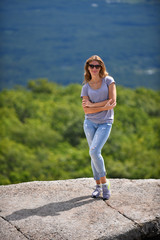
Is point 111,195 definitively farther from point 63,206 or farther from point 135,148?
point 135,148

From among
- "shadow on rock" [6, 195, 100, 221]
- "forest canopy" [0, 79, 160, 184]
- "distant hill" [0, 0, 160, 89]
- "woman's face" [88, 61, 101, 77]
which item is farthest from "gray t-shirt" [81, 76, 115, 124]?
"distant hill" [0, 0, 160, 89]

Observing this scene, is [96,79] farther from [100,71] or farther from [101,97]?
[101,97]

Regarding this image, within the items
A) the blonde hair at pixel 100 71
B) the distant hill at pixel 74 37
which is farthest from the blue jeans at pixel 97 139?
the distant hill at pixel 74 37

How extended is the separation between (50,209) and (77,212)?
1.07 feet

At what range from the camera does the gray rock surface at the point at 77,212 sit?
3992mm

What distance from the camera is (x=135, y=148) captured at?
36.6 metres

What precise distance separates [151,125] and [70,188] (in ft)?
Result: 124

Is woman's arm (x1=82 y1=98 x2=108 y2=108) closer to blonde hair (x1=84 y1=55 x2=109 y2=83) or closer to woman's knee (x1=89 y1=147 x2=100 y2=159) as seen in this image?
blonde hair (x1=84 y1=55 x2=109 y2=83)

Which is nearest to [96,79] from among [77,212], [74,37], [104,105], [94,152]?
[104,105]

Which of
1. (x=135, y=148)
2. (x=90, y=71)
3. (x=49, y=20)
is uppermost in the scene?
(x=49, y=20)

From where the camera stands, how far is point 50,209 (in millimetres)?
4504

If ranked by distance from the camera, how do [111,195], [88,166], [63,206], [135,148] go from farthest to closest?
[135,148] → [88,166] → [111,195] → [63,206]

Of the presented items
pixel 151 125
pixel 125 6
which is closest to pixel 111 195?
pixel 151 125

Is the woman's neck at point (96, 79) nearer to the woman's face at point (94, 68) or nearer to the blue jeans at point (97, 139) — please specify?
the woman's face at point (94, 68)
